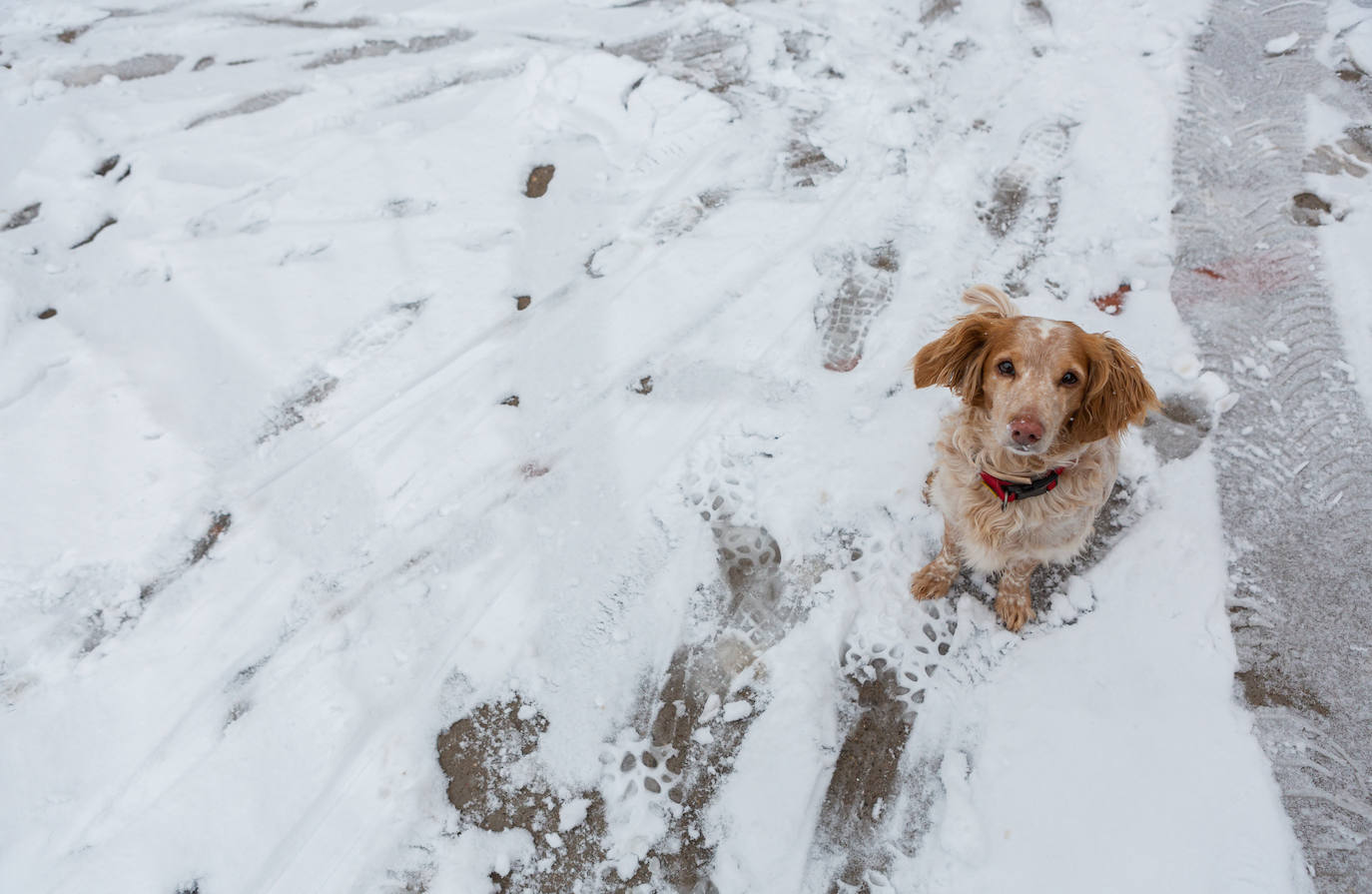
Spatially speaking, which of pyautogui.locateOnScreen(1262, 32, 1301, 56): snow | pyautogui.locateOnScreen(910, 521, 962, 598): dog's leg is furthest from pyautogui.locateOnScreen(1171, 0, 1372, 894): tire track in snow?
pyautogui.locateOnScreen(910, 521, 962, 598): dog's leg

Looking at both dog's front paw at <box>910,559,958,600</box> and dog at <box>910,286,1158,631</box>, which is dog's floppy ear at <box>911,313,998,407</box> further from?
dog's front paw at <box>910,559,958,600</box>

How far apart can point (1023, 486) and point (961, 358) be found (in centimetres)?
51

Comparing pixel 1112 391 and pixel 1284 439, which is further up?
pixel 1112 391

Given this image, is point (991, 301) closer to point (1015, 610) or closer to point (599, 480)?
point (1015, 610)

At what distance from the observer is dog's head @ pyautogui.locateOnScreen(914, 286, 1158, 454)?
6.53 feet

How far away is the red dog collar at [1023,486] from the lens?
2299 millimetres

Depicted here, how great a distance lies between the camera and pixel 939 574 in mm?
2781

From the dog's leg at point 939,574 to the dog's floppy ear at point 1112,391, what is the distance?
81 cm

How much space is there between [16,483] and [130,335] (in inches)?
36.9

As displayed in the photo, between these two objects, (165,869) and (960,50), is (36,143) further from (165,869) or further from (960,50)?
(960,50)

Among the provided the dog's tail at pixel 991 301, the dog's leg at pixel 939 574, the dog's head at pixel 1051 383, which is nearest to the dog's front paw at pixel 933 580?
the dog's leg at pixel 939 574

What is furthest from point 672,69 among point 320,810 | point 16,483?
point 320,810

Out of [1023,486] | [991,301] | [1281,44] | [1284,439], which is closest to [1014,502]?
[1023,486]

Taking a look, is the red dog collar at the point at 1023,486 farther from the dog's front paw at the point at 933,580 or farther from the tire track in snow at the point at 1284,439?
the tire track in snow at the point at 1284,439
